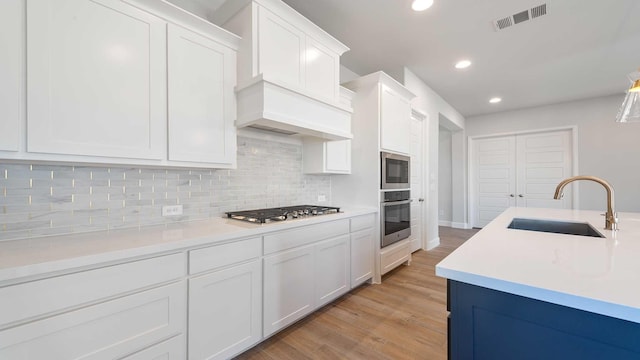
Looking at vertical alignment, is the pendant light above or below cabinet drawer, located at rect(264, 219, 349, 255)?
above

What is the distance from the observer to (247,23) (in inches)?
74.5

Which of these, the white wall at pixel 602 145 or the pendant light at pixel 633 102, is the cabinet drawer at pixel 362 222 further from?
the white wall at pixel 602 145

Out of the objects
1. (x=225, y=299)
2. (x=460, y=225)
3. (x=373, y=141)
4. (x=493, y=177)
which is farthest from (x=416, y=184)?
(x=225, y=299)

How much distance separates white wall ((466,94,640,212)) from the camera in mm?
4512

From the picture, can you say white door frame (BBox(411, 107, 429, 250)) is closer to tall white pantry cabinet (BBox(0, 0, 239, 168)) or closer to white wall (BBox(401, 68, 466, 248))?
white wall (BBox(401, 68, 466, 248))

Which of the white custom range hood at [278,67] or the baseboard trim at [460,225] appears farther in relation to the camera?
the baseboard trim at [460,225]

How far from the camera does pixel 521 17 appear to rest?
8.11 feet

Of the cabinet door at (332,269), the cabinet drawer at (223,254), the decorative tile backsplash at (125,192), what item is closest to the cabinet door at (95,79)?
the decorative tile backsplash at (125,192)

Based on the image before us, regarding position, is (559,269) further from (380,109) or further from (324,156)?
(380,109)

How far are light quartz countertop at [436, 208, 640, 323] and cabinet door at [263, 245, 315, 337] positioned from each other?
119cm

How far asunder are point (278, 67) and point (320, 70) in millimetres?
499

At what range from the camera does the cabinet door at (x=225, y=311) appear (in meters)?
1.40

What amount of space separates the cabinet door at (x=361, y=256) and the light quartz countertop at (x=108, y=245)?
3.13ft

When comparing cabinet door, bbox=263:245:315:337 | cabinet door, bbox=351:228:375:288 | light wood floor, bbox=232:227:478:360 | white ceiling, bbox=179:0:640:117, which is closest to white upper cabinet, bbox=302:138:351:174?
cabinet door, bbox=351:228:375:288
